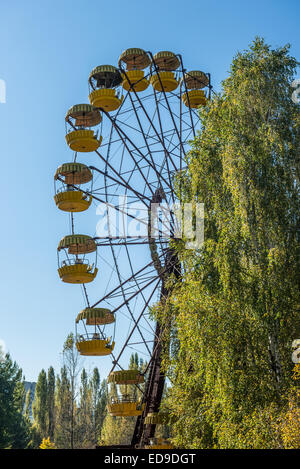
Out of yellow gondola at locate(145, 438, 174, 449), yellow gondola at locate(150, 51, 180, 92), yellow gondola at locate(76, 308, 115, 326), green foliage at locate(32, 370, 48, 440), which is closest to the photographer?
yellow gondola at locate(145, 438, 174, 449)

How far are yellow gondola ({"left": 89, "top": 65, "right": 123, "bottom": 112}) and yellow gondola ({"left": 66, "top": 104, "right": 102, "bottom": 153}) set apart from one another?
0.40m

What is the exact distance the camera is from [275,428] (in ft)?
30.1

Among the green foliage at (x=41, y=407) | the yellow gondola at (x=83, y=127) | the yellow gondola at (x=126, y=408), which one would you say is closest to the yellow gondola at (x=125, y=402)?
the yellow gondola at (x=126, y=408)

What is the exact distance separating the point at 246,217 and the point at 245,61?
16.6 ft

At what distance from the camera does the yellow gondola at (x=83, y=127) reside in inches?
746

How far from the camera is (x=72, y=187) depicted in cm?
1958

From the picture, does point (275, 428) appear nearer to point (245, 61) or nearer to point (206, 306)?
point (206, 306)

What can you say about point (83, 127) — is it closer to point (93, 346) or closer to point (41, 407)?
point (93, 346)

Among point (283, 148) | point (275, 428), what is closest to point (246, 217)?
point (283, 148)

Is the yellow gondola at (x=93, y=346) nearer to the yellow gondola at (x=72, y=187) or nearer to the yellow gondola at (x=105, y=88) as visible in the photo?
the yellow gondola at (x=72, y=187)

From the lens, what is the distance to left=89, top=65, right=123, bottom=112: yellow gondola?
1958cm

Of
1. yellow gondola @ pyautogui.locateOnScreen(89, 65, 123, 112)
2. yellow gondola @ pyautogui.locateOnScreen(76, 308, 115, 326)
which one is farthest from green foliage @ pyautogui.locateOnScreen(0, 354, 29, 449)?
yellow gondola @ pyautogui.locateOnScreen(89, 65, 123, 112)

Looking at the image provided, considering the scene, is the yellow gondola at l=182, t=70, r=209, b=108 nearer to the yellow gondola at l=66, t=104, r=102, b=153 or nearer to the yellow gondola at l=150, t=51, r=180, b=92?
the yellow gondola at l=150, t=51, r=180, b=92

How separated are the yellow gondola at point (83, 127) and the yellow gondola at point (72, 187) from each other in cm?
77
